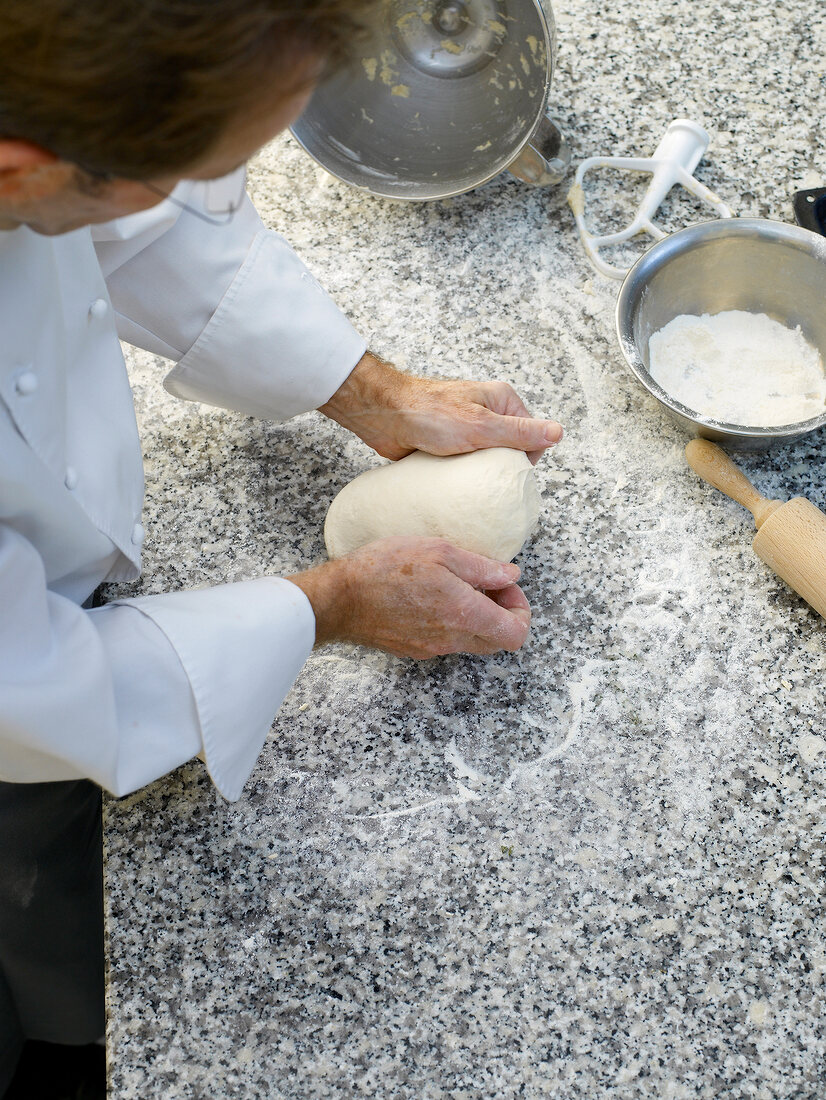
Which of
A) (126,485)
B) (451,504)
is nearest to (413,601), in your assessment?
(451,504)

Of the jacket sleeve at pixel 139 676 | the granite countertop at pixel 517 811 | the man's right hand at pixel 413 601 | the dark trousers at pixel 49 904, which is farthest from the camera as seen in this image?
the dark trousers at pixel 49 904

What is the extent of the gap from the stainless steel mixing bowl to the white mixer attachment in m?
0.14

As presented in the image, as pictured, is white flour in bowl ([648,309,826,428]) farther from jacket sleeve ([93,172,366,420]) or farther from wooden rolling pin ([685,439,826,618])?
jacket sleeve ([93,172,366,420])

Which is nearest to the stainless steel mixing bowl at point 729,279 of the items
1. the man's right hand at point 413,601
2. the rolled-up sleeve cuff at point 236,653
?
the man's right hand at point 413,601

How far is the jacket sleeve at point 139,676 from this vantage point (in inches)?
34.0

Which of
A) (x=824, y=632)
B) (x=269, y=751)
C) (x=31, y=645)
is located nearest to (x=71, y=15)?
(x=31, y=645)

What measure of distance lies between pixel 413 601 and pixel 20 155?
0.65 m

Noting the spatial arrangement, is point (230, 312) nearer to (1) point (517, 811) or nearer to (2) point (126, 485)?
(2) point (126, 485)

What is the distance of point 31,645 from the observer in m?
0.88

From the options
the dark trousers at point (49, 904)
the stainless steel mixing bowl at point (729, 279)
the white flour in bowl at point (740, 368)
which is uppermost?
the stainless steel mixing bowl at point (729, 279)

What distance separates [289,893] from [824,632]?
79cm

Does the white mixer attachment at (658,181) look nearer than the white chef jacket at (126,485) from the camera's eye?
No

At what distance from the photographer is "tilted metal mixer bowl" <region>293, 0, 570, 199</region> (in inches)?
56.5

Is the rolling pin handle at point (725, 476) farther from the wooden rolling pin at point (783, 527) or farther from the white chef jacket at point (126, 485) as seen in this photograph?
the white chef jacket at point (126, 485)
